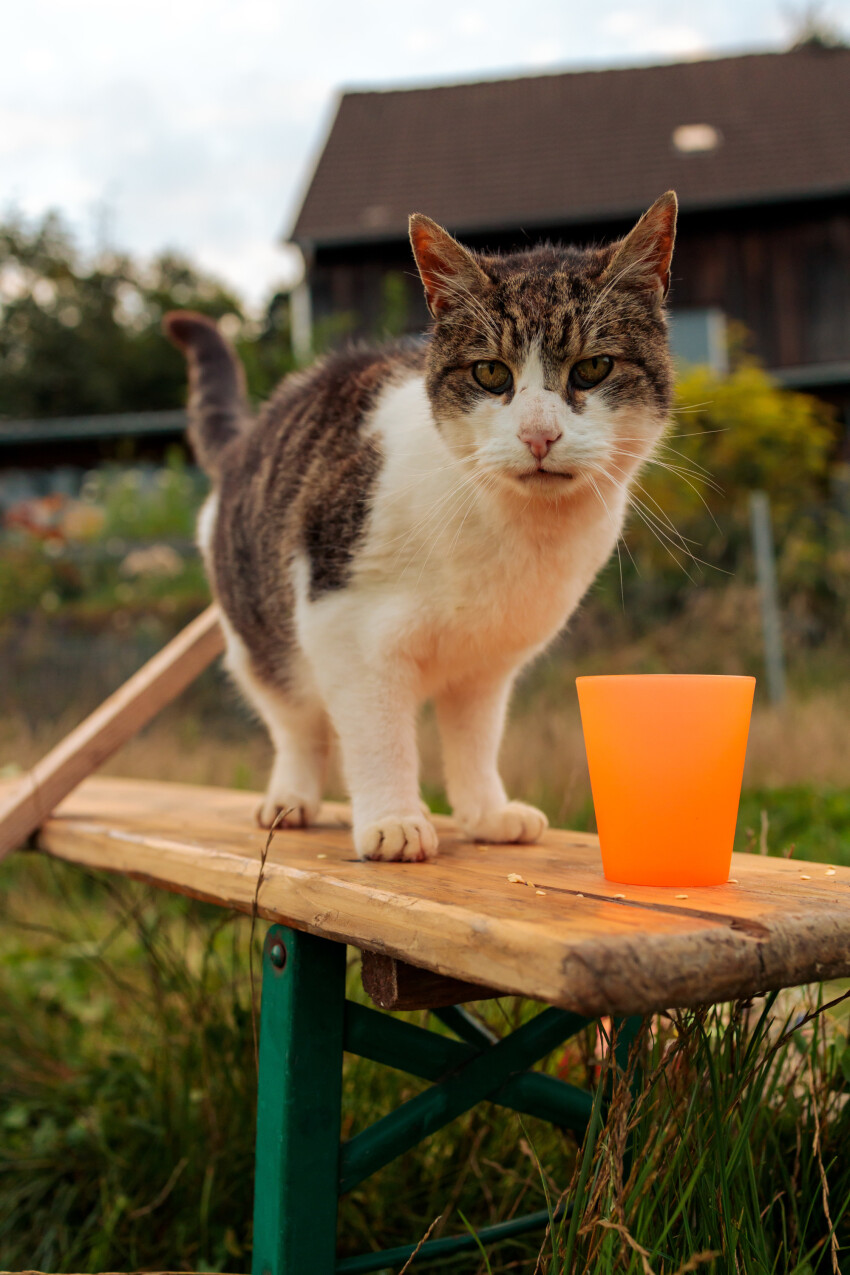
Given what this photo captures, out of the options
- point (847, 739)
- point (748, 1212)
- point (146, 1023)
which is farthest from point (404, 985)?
point (847, 739)

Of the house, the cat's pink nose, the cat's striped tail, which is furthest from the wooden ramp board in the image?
the house

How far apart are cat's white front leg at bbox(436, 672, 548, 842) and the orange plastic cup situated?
527 millimetres

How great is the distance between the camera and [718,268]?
10508 mm

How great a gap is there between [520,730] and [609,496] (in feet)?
9.23

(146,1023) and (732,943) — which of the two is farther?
(146,1023)

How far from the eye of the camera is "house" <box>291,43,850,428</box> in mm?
10039

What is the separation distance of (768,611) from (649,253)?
3755mm

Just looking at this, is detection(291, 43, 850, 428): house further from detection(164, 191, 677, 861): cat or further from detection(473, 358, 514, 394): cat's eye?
detection(473, 358, 514, 394): cat's eye

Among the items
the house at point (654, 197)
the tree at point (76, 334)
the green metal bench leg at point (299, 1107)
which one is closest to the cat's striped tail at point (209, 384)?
the green metal bench leg at point (299, 1107)

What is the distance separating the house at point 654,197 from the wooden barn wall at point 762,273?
15 millimetres

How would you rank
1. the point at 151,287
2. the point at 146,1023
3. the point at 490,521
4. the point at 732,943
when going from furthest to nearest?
the point at 151,287 → the point at 146,1023 → the point at 490,521 → the point at 732,943

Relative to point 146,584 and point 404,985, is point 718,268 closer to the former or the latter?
point 146,584

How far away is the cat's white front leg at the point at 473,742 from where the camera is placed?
1.58 m

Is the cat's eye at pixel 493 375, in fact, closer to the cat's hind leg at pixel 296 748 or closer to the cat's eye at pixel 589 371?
the cat's eye at pixel 589 371
